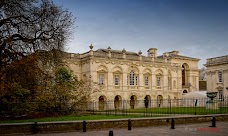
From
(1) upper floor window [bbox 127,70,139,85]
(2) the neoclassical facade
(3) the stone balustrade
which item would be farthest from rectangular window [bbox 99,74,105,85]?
(3) the stone balustrade

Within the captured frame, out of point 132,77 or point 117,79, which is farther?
point 132,77

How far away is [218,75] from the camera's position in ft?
180

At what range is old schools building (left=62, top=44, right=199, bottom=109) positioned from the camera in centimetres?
4522

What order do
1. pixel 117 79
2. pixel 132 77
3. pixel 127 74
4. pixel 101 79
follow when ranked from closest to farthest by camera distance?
1. pixel 101 79
2. pixel 117 79
3. pixel 127 74
4. pixel 132 77

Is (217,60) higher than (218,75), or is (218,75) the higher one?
(217,60)

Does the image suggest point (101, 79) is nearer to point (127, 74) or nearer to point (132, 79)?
point (127, 74)

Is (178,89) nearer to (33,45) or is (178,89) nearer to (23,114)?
(23,114)

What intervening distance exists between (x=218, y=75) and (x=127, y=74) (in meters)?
18.5

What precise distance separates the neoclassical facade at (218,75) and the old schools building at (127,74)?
5187mm

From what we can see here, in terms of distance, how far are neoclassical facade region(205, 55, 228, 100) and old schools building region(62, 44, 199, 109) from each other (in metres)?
5.19

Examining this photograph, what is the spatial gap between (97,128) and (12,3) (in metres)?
9.48

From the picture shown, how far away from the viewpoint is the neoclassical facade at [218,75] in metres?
53.2

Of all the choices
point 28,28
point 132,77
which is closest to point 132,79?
point 132,77

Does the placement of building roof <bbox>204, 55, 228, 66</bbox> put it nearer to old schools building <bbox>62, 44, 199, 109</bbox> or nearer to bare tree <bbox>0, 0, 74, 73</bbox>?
old schools building <bbox>62, 44, 199, 109</bbox>
